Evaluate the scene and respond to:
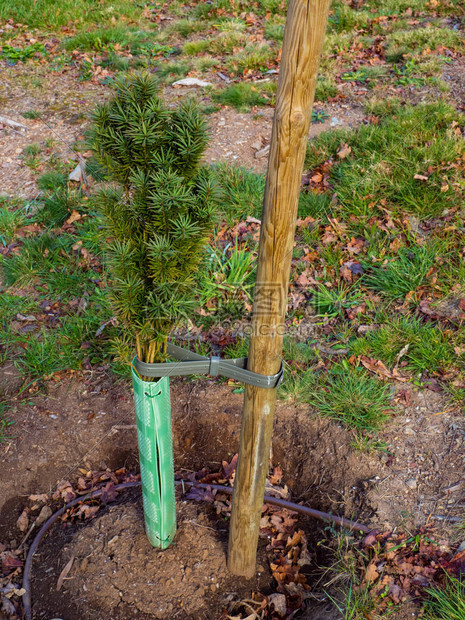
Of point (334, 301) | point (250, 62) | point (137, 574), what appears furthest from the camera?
point (250, 62)

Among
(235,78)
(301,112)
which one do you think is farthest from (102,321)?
(235,78)

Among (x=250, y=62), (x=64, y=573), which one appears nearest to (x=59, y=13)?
(x=250, y=62)

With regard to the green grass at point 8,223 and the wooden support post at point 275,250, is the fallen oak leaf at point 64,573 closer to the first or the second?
the wooden support post at point 275,250

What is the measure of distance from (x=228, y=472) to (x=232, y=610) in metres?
0.84

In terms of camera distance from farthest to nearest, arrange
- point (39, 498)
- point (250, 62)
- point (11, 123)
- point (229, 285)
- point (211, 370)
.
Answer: point (250, 62)
point (11, 123)
point (229, 285)
point (39, 498)
point (211, 370)

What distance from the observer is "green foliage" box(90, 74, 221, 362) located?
1.95 m

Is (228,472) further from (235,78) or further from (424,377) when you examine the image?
(235,78)

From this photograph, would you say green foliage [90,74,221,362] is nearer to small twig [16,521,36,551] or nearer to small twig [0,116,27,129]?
small twig [16,521,36,551]

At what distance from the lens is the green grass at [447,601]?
2382mm

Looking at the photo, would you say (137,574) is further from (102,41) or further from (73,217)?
(102,41)

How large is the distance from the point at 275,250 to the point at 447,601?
1.79 meters

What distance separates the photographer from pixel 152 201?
→ 2.03m

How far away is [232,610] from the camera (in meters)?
2.73

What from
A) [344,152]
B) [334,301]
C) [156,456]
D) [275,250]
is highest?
[275,250]
